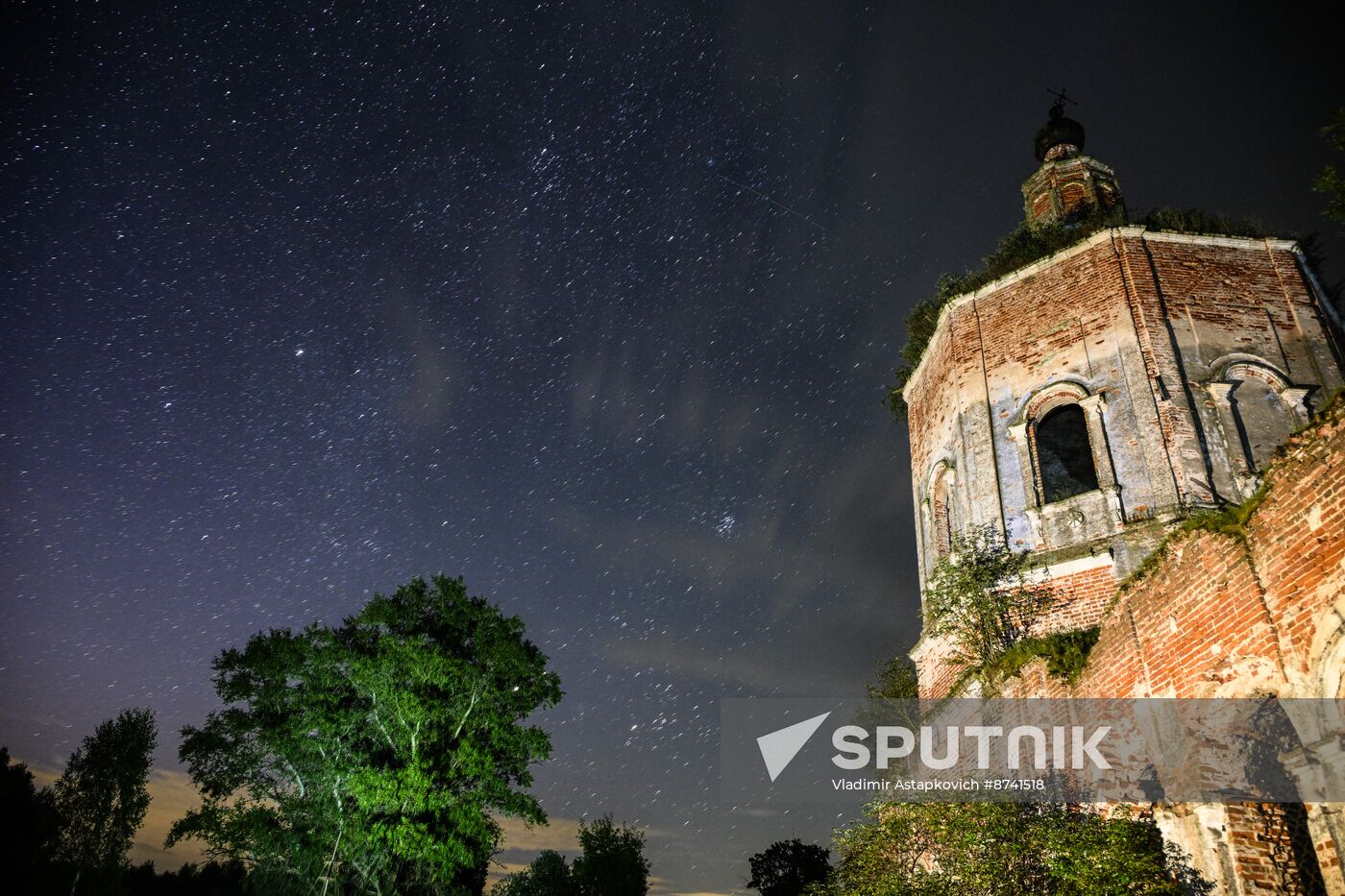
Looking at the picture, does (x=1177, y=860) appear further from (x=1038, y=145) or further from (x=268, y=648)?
(x=268, y=648)

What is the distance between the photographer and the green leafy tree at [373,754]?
60.2 feet

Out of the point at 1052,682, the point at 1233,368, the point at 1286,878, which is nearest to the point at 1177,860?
the point at 1286,878

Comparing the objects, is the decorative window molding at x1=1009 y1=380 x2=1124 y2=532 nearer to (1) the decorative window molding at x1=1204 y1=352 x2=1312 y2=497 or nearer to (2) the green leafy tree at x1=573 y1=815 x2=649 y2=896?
(1) the decorative window molding at x1=1204 y1=352 x2=1312 y2=497

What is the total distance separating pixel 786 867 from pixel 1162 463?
Answer: 86.0 ft

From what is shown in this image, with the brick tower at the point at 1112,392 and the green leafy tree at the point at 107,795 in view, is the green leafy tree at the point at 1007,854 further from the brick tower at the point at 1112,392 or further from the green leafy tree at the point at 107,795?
the green leafy tree at the point at 107,795

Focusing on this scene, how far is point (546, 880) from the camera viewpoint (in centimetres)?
4369

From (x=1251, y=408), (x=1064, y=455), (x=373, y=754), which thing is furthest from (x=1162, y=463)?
(x=373, y=754)

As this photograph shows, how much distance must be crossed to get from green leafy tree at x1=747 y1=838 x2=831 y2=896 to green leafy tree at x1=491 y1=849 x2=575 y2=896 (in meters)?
12.5

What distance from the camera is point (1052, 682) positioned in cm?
957

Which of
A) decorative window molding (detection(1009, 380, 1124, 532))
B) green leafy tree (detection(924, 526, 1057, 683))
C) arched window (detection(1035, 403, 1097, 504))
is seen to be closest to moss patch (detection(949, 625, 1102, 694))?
green leafy tree (detection(924, 526, 1057, 683))

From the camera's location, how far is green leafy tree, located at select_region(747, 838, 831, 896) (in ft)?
100

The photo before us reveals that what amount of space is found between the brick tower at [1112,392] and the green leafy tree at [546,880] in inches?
1229

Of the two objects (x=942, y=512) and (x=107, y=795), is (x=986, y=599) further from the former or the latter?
(x=107, y=795)

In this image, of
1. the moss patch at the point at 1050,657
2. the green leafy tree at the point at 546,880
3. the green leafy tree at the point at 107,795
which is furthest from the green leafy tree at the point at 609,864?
the moss patch at the point at 1050,657
